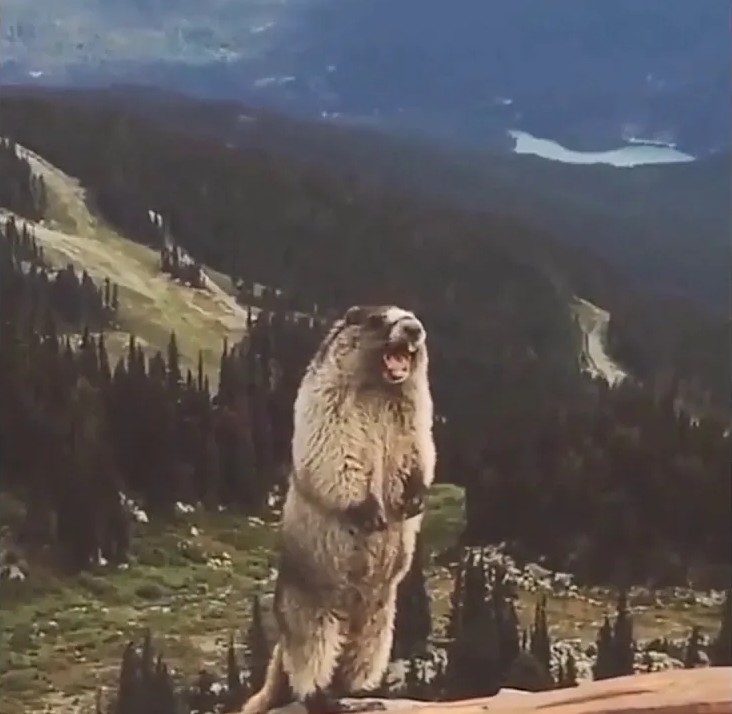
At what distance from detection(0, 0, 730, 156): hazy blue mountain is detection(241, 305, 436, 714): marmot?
0.49m

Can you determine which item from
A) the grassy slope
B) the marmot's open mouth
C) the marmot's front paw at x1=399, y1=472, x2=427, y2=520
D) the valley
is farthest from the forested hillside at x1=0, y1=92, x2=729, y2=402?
the grassy slope

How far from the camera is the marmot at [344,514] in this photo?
2.49 metres

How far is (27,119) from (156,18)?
299 millimetres

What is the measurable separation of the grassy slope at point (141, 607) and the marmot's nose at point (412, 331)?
0.92ft

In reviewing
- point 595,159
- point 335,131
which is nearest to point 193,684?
point 335,131

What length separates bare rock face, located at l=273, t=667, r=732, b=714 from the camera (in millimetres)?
2555

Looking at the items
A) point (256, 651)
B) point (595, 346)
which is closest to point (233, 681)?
point (256, 651)

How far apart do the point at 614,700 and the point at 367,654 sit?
1.50ft

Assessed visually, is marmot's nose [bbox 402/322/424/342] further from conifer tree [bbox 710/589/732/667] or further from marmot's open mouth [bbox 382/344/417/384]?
conifer tree [bbox 710/589/732/667]

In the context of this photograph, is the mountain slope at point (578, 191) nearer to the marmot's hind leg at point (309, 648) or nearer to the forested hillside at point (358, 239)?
the forested hillside at point (358, 239)

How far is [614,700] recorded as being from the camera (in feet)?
8.50

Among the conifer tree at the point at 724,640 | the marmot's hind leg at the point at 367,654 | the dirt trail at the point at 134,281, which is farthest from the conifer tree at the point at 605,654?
the dirt trail at the point at 134,281

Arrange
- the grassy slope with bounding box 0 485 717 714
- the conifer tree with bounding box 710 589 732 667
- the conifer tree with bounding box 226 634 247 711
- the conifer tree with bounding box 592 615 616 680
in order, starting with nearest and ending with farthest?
the grassy slope with bounding box 0 485 717 714
the conifer tree with bounding box 226 634 247 711
the conifer tree with bounding box 592 615 616 680
the conifer tree with bounding box 710 589 732 667

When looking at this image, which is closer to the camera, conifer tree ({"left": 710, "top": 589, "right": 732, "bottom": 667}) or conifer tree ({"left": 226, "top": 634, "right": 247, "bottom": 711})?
conifer tree ({"left": 226, "top": 634, "right": 247, "bottom": 711})
